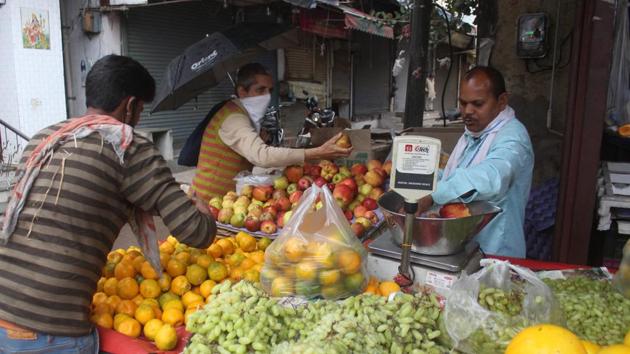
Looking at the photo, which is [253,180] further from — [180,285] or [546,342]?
[546,342]

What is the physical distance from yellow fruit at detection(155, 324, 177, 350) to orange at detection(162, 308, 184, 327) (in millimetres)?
141

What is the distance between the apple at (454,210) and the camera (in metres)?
2.08

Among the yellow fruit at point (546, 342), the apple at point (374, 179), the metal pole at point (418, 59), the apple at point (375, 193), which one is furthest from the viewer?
the metal pole at point (418, 59)

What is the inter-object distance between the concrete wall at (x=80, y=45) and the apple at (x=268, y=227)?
787 cm

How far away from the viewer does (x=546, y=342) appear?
3.71ft

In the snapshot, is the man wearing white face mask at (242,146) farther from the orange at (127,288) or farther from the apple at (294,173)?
the orange at (127,288)

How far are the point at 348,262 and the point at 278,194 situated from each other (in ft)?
4.27

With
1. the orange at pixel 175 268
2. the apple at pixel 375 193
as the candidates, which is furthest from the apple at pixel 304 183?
the orange at pixel 175 268

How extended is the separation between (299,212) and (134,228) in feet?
2.37

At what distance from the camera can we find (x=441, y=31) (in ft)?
27.6

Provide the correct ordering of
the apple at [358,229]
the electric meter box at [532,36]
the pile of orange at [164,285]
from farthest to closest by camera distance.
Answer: the electric meter box at [532,36], the apple at [358,229], the pile of orange at [164,285]

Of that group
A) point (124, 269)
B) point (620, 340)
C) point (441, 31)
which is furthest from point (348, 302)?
point (441, 31)

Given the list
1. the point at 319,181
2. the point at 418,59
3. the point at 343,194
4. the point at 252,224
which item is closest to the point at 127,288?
the point at 252,224

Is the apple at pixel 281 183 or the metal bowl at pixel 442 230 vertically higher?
the metal bowl at pixel 442 230
